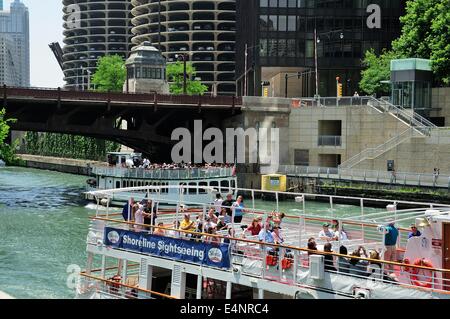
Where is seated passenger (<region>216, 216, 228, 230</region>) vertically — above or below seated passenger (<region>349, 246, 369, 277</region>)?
above

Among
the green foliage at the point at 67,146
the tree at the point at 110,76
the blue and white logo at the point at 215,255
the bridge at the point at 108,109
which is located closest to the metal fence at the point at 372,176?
the bridge at the point at 108,109

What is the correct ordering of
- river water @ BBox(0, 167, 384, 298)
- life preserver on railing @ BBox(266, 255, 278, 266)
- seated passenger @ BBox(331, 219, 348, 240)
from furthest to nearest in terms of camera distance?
river water @ BBox(0, 167, 384, 298) < seated passenger @ BBox(331, 219, 348, 240) < life preserver on railing @ BBox(266, 255, 278, 266)

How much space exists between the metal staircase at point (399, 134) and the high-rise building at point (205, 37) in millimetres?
88633

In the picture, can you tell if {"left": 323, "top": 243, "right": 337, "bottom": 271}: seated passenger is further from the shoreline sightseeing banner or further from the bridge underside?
the bridge underside

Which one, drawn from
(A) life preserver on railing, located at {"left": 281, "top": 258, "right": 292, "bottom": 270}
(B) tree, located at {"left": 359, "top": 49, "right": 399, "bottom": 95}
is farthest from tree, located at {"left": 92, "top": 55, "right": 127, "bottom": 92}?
(A) life preserver on railing, located at {"left": 281, "top": 258, "right": 292, "bottom": 270}

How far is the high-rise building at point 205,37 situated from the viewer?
149m

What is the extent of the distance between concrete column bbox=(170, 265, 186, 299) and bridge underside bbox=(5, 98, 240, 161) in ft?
142

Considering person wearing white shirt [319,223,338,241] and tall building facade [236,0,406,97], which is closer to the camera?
person wearing white shirt [319,223,338,241]

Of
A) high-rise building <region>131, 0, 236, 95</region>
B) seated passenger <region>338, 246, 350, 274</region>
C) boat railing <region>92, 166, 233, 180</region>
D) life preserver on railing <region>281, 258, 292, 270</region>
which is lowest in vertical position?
boat railing <region>92, 166, 233, 180</region>

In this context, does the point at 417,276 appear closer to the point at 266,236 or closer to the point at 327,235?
the point at 327,235

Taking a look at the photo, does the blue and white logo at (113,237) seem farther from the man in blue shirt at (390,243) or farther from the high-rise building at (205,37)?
the high-rise building at (205,37)

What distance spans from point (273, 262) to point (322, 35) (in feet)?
226

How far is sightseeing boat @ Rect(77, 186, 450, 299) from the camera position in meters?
14.4

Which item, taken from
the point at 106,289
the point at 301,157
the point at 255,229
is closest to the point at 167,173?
the point at 301,157
